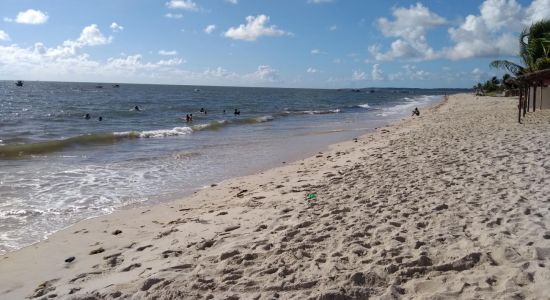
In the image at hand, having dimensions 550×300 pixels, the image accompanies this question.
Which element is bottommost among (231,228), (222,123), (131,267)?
(131,267)

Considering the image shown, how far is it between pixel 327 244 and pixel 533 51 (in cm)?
2691

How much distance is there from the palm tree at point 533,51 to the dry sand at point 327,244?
63.3 ft

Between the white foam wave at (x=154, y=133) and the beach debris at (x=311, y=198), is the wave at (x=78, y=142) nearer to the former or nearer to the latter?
the white foam wave at (x=154, y=133)

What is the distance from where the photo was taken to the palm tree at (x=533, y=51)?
80.5 feet

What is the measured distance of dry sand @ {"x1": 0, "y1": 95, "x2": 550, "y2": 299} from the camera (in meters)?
4.13

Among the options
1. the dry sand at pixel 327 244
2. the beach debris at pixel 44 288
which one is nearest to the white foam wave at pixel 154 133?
the dry sand at pixel 327 244

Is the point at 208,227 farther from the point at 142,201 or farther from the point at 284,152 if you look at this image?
the point at 284,152

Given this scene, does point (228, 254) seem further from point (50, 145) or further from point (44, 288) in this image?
point (50, 145)

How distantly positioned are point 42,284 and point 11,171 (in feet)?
28.3

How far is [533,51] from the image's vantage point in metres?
26.3

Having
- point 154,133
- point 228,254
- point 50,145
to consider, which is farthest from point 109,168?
point 154,133

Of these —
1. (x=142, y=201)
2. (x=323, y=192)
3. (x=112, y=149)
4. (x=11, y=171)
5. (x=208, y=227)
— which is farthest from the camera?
(x=112, y=149)

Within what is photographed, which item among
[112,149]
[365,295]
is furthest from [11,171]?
[365,295]

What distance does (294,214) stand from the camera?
254 inches
